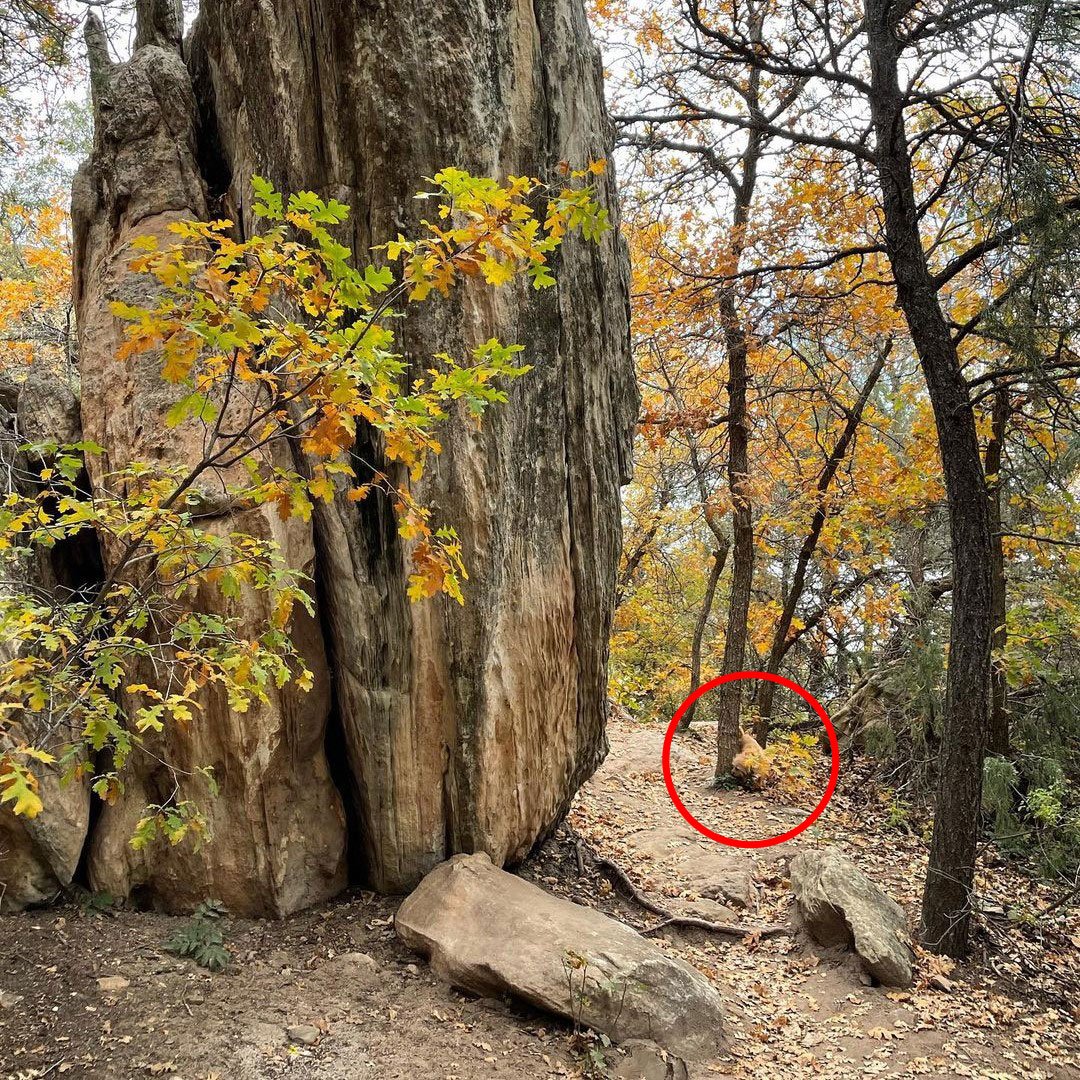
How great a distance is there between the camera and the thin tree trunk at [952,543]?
19.1ft

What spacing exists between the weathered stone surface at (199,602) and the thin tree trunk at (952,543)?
475 cm

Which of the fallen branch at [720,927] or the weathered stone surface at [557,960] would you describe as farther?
the fallen branch at [720,927]

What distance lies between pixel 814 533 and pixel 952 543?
462cm

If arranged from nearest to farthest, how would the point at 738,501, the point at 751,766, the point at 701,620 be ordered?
the point at 738,501 → the point at 751,766 → the point at 701,620

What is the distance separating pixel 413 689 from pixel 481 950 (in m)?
1.69

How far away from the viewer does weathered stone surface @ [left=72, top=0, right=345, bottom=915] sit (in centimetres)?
460

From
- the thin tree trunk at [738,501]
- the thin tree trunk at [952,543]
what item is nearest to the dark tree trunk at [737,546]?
the thin tree trunk at [738,501]

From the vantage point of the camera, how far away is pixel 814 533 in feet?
34.3

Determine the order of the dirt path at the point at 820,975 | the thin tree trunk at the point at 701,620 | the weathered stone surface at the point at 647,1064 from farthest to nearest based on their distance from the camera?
the thin tree trunk at the point at 701,620 → the dirt path at the point at 820,975 → the weathered stone surface at the point at 647,1064

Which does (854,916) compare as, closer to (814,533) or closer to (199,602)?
(199,602)

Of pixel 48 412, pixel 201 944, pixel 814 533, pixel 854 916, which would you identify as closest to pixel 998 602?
pixel 814 533

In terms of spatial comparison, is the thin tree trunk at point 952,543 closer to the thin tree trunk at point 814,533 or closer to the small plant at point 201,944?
the thin tree trunk at point 814,533

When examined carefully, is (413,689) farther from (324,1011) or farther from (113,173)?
(113,173)

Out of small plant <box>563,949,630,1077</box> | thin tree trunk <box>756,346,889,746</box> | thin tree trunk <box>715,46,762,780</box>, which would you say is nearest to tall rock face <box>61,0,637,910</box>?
small plant <box>563,949,630,1077</box>
